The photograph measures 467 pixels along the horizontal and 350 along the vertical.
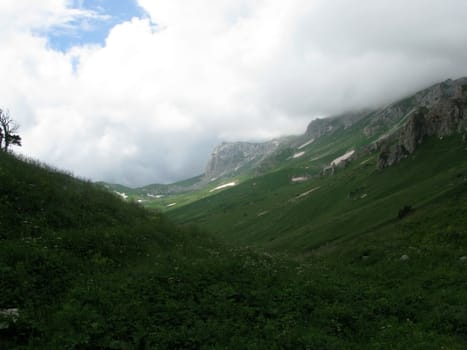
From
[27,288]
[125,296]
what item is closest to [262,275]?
[125,296]

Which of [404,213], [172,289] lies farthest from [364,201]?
[172,289]

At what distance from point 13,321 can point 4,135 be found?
73.7 meters

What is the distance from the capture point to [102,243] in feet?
62.8

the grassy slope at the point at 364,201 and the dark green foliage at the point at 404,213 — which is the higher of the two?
the grassy slope at the point at 364,201

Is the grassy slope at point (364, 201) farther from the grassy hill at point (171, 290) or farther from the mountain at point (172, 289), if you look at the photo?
the grassy hill at point (171, 290)

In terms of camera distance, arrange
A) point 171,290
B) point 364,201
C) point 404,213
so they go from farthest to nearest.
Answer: point 364,201 → point 404,213 → point 171,290

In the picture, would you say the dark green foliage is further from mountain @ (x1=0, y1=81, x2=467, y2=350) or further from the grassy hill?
the grassy hill

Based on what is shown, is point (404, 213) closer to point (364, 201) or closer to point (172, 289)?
point (172, 289)

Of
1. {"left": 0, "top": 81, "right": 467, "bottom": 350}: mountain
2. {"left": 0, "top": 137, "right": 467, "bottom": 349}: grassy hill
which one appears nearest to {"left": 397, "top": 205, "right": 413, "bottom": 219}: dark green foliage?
{"left": 0, "top": 81, "right": 467, "bottom": 350}: mountain

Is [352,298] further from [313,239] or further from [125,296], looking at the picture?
[313,239]

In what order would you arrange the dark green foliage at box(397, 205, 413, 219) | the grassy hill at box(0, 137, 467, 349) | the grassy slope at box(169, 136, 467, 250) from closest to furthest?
the grassy hill at box(0, 137, 467, 349) → the dark green foliage at box(397, 205, 413, 219) → the grassy slope at box(169, 136, 467, 250)

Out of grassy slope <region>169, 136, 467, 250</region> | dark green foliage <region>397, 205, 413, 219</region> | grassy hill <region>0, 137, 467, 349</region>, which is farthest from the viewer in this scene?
grassy slope <region>169, 136, 467, 250</region>

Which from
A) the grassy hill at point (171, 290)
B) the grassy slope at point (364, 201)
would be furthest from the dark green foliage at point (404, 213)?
the grassy hill at point (171, 290)

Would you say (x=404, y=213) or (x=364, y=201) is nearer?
(x=404, y=213)
